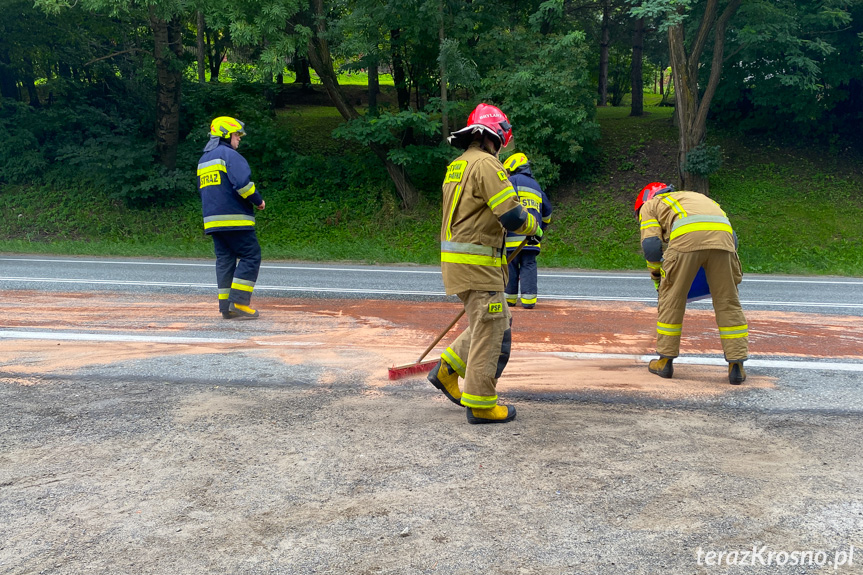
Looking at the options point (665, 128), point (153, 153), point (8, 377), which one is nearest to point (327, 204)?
point (153, 153)

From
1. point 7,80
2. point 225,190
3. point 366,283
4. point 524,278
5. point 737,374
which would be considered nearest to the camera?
point 737,374

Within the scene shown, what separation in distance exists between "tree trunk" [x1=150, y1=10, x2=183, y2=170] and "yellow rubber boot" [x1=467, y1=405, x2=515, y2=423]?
1647cm

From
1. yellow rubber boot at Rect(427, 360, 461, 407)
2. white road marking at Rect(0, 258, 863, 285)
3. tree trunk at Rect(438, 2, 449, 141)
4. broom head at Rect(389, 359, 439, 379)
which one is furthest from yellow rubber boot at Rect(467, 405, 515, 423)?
tree trunk at Rect(438, 2, 449, 141)

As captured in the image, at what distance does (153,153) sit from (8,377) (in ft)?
48.1

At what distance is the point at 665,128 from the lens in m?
20.9

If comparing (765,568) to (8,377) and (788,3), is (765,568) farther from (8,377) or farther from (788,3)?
(788,3)

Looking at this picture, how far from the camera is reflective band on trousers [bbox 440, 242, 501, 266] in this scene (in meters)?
4.54

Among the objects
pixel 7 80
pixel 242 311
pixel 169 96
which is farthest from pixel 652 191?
pixel 7 80

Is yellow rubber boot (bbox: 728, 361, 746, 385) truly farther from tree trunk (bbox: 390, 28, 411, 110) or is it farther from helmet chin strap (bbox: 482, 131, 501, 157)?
tree trunk (bbox: 390, 28, 411, 110)

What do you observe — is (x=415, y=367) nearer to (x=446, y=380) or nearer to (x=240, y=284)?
(x=446, y=380)

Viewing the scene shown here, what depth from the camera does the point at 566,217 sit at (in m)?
17.7

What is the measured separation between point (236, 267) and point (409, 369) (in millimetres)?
3242

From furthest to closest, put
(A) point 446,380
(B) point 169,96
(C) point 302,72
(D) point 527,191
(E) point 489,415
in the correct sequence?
(C) point 302,72, (B) point 169,96, (D) point 527,191, (A) point 446,380, (E) point 489,415

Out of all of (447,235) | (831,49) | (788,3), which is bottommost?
(447,235)
